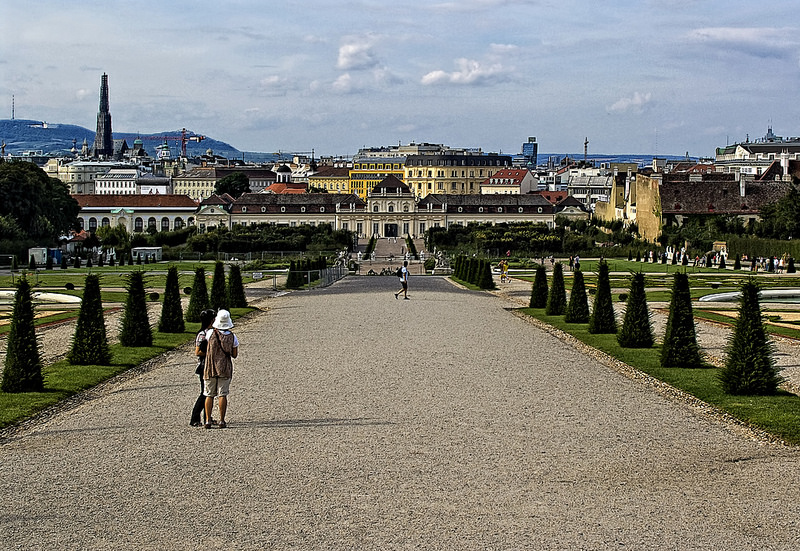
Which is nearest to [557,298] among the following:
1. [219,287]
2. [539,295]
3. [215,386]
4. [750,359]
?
[539,295]

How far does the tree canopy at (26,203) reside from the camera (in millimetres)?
65062

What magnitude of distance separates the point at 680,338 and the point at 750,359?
8.83 feet

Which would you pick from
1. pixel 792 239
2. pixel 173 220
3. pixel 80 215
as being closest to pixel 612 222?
pixel 792 239

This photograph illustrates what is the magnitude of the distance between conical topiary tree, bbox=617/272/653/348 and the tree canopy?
50847 mm

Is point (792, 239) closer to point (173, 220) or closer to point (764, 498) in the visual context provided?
point (764, 498)

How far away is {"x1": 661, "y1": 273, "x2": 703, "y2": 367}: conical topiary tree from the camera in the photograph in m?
16.6

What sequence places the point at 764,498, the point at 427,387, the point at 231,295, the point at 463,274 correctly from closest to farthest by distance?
the point at 764,498, the point at 427,387, the point at 231,295, the point at 463,274

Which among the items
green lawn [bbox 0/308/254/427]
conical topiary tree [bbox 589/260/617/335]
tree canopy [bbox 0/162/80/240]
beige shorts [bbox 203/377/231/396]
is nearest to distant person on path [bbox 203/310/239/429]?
beige shorts [bbox 203/377/231/396]

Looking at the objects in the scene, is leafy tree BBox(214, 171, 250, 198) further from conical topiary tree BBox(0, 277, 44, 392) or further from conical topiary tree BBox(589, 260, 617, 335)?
conical topiary tree BBox(0, 277, 44, 392)

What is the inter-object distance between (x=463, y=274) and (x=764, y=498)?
1542 inches

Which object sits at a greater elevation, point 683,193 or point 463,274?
point 683,193

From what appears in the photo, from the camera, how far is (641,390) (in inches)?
579

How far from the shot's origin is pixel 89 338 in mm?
17078

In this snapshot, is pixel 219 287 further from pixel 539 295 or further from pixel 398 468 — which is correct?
pixel 398 468
